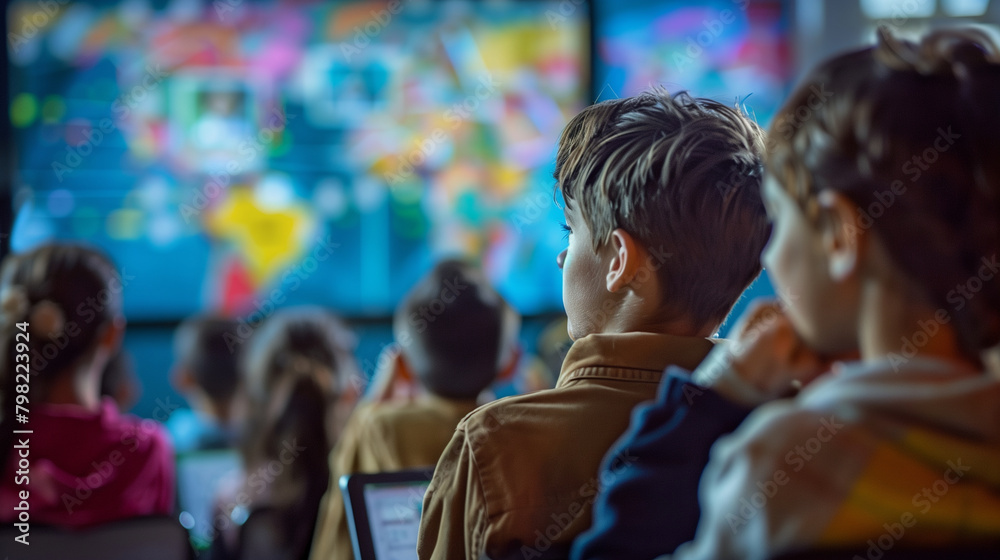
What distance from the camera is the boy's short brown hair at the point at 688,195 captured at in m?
0.99

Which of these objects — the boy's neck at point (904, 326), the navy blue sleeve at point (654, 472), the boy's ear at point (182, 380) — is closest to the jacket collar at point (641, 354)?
the navy blue sleeve at point (654, 472)

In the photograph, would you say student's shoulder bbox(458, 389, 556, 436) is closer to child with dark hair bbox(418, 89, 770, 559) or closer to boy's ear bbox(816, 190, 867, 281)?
child with dark hair bbox(418, 89, 770, 559)

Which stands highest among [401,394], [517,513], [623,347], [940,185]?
[940,185]

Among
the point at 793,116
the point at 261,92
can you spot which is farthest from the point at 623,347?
the point at 261,92

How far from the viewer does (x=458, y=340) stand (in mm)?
2033

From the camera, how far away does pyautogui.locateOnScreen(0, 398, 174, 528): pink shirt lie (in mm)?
1746

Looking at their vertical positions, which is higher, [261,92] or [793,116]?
[793,116]

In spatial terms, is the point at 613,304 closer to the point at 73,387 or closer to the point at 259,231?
the point at 73,387

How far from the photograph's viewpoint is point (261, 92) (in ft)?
11.5

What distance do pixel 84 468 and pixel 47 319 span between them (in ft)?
→ 0.98

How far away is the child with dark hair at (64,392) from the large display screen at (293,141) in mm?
1485

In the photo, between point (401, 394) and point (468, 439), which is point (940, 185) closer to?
point (468, 439)

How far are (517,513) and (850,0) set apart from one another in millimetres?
3696

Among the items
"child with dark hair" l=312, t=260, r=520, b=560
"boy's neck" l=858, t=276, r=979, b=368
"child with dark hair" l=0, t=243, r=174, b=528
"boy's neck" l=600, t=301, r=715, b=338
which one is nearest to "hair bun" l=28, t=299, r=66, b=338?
"child with dark hair" l=0, t=243, r=174, b=528
